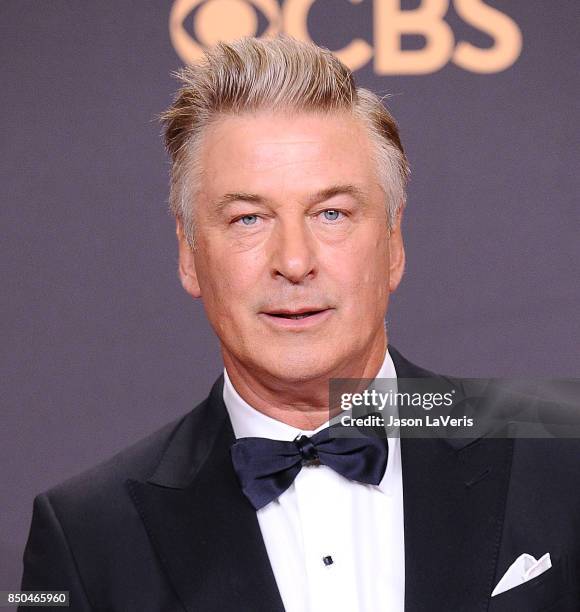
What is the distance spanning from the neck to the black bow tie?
0.18 ft

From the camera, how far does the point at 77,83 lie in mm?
3150

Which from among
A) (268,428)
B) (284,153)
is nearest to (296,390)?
(268,428)

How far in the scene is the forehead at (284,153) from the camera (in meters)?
2.12

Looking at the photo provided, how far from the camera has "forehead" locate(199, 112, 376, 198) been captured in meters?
2.12

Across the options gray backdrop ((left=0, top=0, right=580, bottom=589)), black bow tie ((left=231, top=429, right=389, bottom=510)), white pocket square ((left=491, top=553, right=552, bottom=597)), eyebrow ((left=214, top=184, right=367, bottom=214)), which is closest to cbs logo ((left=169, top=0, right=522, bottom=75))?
gray backdrop ((left=0, top=0, right=580, bottom=589))

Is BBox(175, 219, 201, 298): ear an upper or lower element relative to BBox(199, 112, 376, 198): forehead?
lower

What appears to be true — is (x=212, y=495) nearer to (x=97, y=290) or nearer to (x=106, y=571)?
(x=106, y=571)

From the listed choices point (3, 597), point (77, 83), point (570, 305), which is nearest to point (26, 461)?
point (3, 597)

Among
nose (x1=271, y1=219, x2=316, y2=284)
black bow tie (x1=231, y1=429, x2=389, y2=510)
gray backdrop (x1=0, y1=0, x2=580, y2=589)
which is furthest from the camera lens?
gray backdrop (x1=0, y1=0, x2=580, y2=589)

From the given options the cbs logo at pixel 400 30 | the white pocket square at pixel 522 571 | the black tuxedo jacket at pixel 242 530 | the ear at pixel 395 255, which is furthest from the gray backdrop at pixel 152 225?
the white pocket square at pixel 522 571

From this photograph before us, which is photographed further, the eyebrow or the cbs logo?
the cbs logo

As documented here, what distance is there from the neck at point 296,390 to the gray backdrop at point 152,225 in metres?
0.78

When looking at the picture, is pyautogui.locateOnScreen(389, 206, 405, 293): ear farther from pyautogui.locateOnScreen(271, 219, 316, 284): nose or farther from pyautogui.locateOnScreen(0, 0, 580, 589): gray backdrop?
pyautogui.locateOnScreen(0, 0, 580, 589): gray backdrop

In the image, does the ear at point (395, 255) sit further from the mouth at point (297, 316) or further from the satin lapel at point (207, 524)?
the satin lapel at point (207, 524)
